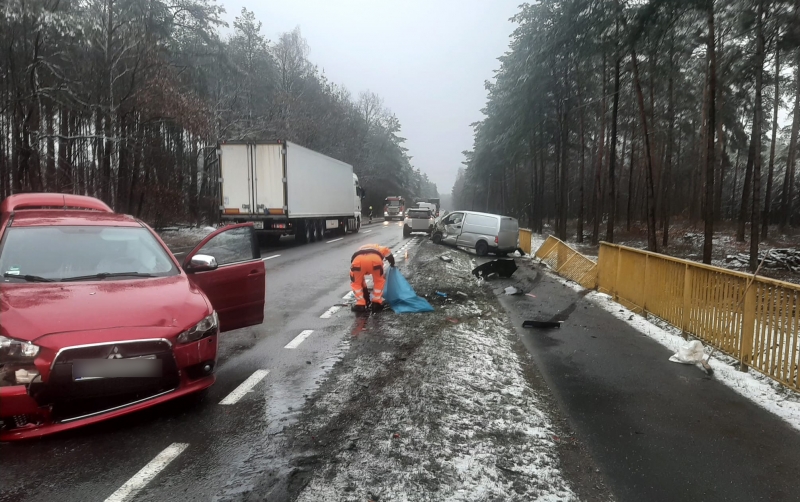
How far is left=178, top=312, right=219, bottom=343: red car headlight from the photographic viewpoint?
13.9 feet

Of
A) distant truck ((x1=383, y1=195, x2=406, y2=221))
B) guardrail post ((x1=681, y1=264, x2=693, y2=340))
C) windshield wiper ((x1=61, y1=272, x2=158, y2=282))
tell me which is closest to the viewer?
windshield wiper ((x1=61, y1=272, x2=158, y2=282))

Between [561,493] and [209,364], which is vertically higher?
[209,364]

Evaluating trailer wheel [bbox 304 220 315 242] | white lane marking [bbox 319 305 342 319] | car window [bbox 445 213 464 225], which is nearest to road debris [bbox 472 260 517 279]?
white lane marking [bbox 319 305 342 319]

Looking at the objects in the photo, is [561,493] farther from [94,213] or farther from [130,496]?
[94,213]

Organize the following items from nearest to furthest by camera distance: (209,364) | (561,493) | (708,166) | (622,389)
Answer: (561,493)
(209,364)
(622,389)
(708,166)

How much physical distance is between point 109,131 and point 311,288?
45.7ft

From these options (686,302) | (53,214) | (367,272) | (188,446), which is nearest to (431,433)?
(188,446)

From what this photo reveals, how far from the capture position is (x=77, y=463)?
11.6 ft

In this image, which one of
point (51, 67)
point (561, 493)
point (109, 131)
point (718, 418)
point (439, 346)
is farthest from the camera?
point (109, 131)

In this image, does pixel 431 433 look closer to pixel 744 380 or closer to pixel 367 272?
pixel 744 380

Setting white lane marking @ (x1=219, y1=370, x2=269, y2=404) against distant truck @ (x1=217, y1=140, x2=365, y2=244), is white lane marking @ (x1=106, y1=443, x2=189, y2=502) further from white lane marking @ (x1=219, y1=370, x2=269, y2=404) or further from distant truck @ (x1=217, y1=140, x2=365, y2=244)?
distant truck @ (x1=217, y1=140, x2=365, y2=244)

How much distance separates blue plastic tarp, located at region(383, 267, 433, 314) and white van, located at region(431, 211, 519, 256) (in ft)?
39.2

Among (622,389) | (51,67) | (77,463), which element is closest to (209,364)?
(77,463)

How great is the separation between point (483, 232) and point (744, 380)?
1541cm
